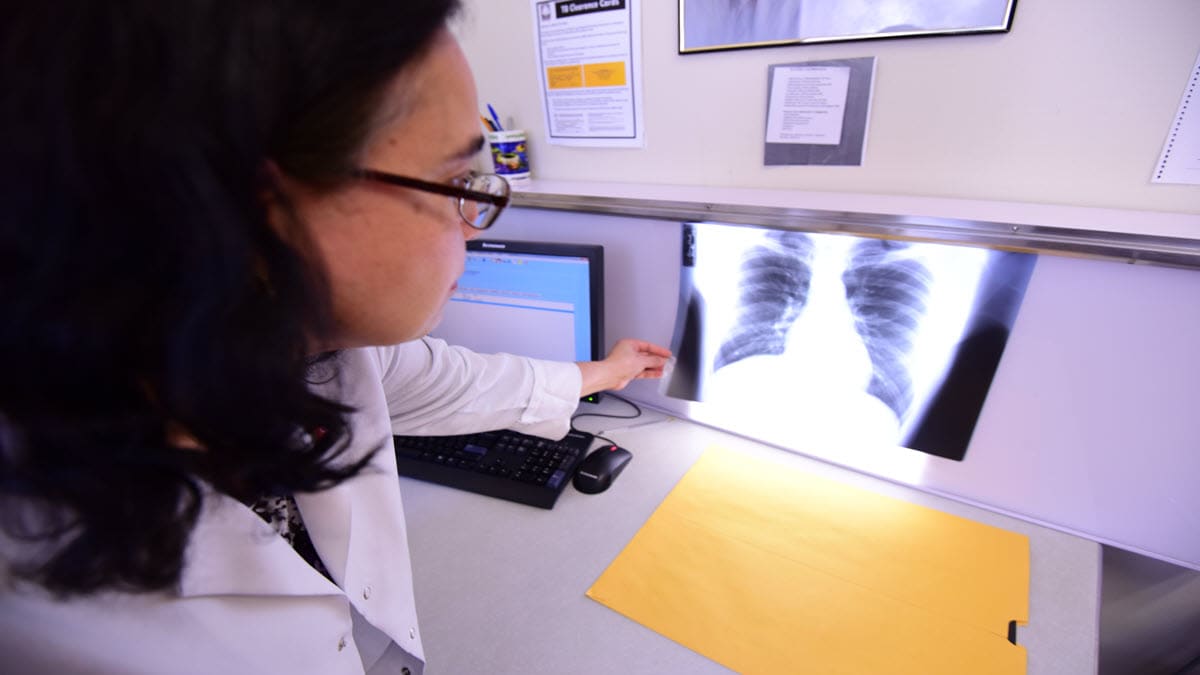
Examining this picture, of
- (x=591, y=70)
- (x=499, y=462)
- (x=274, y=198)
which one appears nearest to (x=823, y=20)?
(x=591, y=70)

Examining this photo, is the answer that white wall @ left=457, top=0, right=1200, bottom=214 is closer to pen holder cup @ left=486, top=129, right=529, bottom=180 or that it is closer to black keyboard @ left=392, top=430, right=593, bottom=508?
pen holder cup @ left=486, top=129, right=529, bottom=180

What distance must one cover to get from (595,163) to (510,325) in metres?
0.38

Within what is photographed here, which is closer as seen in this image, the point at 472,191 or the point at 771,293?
the point at 472,191

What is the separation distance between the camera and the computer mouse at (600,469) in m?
0.91

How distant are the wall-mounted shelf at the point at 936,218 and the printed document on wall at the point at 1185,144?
5cm

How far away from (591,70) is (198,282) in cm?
78

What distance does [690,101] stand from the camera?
87cm

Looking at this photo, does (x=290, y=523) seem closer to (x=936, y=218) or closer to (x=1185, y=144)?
(x=936, y=218)

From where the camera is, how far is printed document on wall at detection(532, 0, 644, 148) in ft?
2.91

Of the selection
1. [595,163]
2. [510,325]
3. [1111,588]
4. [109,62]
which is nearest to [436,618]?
[510,325]

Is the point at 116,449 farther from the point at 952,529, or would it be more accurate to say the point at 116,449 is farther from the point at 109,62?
the point at 952,529

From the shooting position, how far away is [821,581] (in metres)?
0.73

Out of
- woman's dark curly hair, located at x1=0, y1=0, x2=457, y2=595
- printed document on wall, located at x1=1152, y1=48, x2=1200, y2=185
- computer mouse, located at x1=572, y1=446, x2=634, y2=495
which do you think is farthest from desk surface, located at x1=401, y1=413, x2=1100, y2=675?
printed document on wall, located at x1=1152, y1=48, x2=1200, y2=185

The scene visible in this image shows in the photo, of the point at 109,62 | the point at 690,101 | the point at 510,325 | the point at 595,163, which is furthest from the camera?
the point at 510,325
